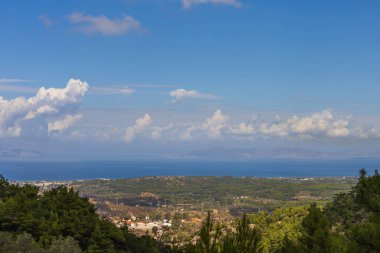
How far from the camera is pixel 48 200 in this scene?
28656mm

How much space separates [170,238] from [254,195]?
245ft

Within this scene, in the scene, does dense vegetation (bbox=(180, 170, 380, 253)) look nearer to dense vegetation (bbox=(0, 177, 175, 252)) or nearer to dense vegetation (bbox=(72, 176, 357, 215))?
dense vegetation (bbox=(0, 177, 175, 252))

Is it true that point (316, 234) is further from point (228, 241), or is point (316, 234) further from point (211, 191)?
point (211, 191)

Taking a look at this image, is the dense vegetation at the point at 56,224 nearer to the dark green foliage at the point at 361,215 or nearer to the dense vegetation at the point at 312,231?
the dense vegetation at the point at 312,231

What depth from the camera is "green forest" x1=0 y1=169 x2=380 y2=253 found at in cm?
1115

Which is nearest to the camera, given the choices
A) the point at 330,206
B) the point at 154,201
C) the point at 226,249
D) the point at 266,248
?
the point at 226,249

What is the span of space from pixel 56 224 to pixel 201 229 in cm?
1539

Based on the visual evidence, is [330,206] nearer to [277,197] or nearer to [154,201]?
Result: [154,201]

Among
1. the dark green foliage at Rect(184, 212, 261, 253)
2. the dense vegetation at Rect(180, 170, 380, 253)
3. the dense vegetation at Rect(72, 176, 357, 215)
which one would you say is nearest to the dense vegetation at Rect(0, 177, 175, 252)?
Result: the dense vegetation at Rect(180, 170, 380, 253)

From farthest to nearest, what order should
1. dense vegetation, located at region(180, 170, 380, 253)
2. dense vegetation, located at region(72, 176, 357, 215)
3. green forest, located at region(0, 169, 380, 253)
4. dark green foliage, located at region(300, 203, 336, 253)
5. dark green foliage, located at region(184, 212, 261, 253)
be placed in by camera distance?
1. dense vegetation, located at region(72, 176, 357, 215)
2. dark green foliage, located at region(300, 203, 336, 253)
3. green forest, located at region(0, 169, 380, 253)
4. dense vegetation, located at region(180, 170, 380, 253)
5. dark green foliage, located at region(184, 212, 261, 253)

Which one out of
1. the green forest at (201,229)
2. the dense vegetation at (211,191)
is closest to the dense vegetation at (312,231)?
the green forest at (201,229)

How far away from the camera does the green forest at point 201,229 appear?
1115 centimetres

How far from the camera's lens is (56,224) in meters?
24.3

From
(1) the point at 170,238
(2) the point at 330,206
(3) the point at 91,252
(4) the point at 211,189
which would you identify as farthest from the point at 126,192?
(3) the point at 91,252
